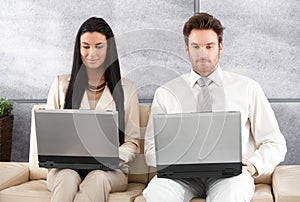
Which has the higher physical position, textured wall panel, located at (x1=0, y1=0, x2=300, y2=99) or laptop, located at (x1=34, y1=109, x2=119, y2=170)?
textured wall panel, located at (x1=0, y1=0, x2=300, y2=99)

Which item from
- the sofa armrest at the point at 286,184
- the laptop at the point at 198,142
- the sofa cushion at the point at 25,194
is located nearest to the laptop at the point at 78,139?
the sofa cushion at the point at 25,194

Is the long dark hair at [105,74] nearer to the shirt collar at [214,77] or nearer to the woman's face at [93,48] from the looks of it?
the woman's face at [93,48]

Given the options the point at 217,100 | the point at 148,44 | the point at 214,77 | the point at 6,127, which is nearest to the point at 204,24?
the point at 214,77

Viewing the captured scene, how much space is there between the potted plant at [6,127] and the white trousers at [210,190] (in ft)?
4.46

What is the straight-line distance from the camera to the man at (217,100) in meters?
3.11

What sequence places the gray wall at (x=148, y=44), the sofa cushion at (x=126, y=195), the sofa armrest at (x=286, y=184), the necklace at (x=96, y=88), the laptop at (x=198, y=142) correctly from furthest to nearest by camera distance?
1. the gray wall at (x=148, y=44)
2. the necklace at (x=96, y=88)
3. the sofa cushion at (x=126, y=195)
4. the sofa armrest at (x=286, y=184)
5. the laptop at (x=198, y=142)

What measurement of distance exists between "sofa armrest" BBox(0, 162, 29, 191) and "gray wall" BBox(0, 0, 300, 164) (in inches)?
26.2

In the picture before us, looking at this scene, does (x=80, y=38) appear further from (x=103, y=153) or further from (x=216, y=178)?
(x=216, y=178)

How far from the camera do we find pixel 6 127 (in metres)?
3.98

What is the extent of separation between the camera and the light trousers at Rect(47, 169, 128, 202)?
296 centimetres

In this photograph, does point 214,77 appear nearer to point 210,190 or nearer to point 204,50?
point 204,50

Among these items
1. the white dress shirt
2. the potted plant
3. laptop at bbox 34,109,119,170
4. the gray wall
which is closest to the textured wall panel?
the gray wall

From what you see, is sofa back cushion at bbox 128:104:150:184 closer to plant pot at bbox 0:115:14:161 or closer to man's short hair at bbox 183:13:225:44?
man's short hair at bbox 183:13:225:44

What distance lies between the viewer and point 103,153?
9.84ft
